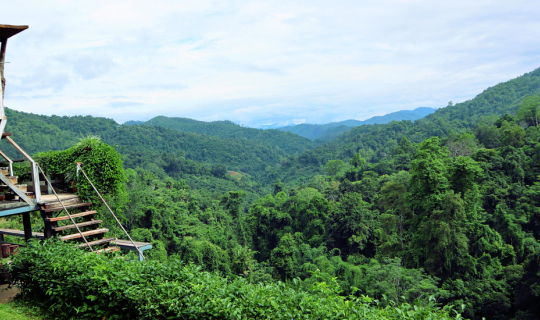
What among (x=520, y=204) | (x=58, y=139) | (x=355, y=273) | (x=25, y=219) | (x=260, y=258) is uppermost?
(x=58, y=139)

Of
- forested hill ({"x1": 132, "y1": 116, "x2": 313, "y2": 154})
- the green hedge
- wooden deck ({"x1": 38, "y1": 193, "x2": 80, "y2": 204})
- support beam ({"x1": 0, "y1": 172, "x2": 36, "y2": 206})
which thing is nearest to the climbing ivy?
wooden deck ({"x1": 38, "y1": 193, "x2": 80, "y2": 204})

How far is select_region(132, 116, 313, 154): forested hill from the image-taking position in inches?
5586

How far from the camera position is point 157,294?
3.39m

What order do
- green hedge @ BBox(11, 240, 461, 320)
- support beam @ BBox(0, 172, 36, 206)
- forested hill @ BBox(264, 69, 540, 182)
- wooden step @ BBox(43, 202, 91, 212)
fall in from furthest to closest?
1. forested hill @ BBox(264, 69, 540, 182)
2. wooden step @ BBox(43, 202, 91, 212)
3. support beam @ BBox(0, 172, 36, 206)
4. green hedge @ BBox(11, 240, 461, 320)

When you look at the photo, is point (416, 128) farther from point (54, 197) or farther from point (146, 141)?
point (54, 197)

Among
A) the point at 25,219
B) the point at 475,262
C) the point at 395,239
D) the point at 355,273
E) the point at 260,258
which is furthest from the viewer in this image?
the point at 260,258

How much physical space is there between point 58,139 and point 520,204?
63.2 meters

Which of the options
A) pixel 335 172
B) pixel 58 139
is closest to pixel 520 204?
pixel 335 172

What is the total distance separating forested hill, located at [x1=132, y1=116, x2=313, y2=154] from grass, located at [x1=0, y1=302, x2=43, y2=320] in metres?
Result: 131

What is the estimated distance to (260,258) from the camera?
108 feet

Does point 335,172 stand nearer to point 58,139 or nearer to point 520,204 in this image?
point 520,204

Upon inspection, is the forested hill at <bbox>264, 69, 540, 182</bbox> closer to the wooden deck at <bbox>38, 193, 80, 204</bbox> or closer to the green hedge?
the wooden deck at <bbox>38, 193, 80, 204</bbox>

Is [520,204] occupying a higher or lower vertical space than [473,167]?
lower

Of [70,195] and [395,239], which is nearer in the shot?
[70,195]
